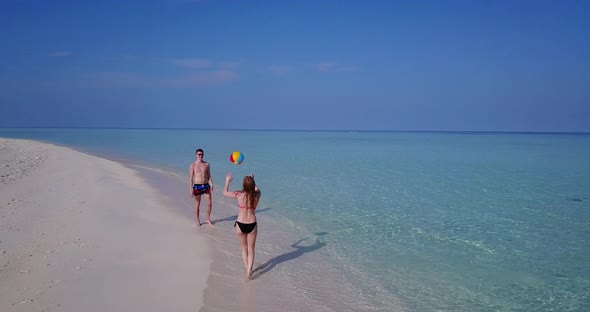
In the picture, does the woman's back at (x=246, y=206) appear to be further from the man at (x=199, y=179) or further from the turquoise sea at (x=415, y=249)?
the man at (x=199, y=179)

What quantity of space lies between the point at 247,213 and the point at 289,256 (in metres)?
2.37

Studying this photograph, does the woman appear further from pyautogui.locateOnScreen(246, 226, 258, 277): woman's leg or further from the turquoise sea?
the turquoise sea

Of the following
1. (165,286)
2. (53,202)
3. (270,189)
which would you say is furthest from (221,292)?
(270,189)

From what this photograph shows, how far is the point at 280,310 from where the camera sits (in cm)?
560

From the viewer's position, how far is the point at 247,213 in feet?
20.4

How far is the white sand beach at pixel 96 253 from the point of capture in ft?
17.6

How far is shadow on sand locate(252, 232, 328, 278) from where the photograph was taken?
721cm

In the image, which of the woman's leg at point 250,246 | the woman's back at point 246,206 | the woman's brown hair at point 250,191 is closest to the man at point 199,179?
the woman's leg at point 250,246

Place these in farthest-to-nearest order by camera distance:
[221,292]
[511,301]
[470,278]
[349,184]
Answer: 1. [349,184]
2. [470,278]
3. [511,301]
4. [221,292]

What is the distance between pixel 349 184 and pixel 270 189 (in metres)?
4.28

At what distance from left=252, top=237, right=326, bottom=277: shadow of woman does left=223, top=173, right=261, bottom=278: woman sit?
1.81 ft

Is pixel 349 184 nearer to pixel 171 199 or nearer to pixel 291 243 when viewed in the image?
pixel 171 199

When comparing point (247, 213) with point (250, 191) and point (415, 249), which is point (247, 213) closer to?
point (250, 191)

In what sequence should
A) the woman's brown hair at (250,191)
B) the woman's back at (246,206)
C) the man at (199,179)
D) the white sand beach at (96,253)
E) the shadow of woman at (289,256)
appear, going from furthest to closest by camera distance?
1. the man at (199,179)
2. the shadow of woman at (289,256)
3. the woman's back at (246,206)
4. the woman's brown hair at (250,191)
5. the white sand beach at (96,253)
